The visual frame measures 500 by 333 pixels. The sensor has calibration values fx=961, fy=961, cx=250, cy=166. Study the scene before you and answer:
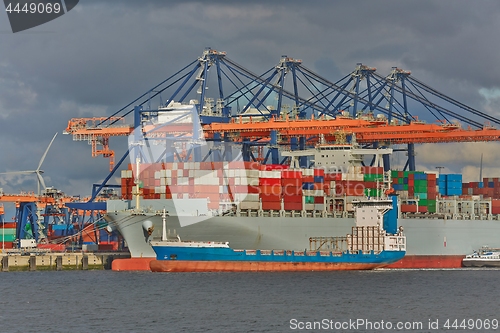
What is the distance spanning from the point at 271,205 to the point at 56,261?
56.1 ft

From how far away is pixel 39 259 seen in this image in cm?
6856

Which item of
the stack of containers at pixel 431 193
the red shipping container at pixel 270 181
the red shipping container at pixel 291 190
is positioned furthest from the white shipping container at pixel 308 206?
the stack of containers at pixel 431 193

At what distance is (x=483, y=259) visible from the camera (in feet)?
238

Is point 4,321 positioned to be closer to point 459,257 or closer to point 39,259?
point 39,259

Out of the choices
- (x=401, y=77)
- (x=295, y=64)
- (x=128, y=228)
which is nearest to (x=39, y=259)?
(x=128, y=228)

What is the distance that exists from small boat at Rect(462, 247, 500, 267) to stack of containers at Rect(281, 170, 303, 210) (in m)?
17.3

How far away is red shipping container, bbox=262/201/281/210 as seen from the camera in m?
62.1

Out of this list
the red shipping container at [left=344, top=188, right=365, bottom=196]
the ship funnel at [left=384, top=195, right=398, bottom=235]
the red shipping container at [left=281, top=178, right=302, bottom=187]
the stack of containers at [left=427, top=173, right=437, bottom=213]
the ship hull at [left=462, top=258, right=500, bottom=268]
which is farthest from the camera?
the ship hull at [left=462, top=258, right=500, bottom=268]

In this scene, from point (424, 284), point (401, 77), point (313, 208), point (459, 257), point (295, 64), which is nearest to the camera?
point (424, 284)

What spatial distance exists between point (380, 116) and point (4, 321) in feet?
163

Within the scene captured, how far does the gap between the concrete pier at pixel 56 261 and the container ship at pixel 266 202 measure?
189 inches

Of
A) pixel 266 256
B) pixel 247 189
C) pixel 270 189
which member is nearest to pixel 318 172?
pixel 270 189

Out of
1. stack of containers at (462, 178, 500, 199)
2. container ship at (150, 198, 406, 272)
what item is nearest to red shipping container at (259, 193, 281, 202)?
container ship at (150, 198, 406, 272)

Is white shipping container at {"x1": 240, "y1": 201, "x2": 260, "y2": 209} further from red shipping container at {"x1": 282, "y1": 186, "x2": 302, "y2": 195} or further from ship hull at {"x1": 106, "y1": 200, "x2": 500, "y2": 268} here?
red shipping container at {"x1": 282, "y1": 186, "x2": 302, "y2": 195}
